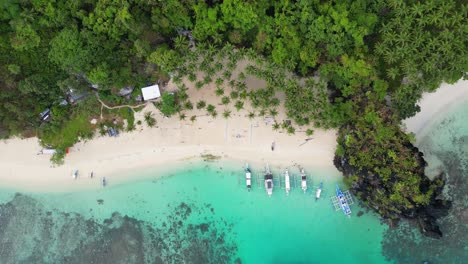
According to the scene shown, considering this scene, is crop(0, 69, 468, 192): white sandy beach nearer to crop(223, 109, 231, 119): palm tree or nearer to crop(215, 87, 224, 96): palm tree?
crop(223, 109, 231, 119): palm tree

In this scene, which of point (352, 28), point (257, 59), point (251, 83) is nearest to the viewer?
point (352, 28)

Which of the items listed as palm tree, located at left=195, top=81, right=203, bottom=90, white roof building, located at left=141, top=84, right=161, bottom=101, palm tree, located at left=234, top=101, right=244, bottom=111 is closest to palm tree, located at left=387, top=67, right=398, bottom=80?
palm tree, located at left=234, top=101, right=244, bottom=111

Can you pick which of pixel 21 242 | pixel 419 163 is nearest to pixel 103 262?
pixel 21 242

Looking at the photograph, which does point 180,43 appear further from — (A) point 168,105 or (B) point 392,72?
(B) point 392,72

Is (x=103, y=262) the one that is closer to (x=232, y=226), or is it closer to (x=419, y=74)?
(x=232, y=226)

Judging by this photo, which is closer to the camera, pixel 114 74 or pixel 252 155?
pixel 114 74
